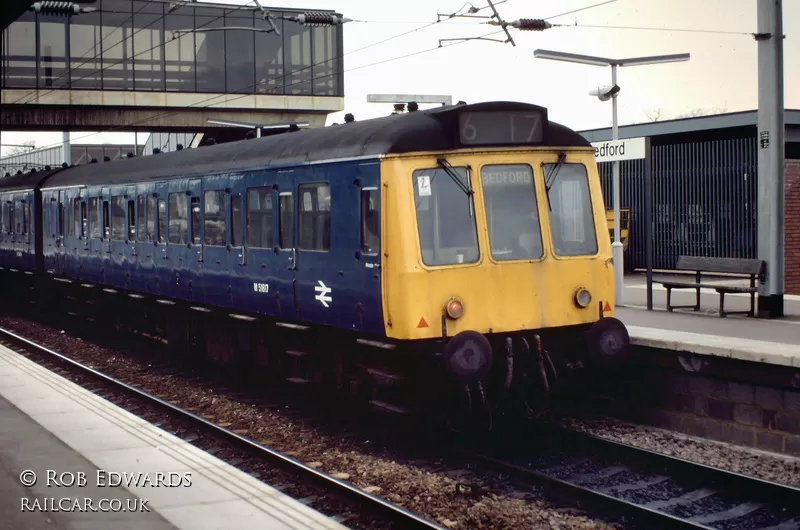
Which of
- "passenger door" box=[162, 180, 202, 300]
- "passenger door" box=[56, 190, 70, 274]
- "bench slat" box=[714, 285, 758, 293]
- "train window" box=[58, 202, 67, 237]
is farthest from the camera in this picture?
"train window" box=[58, 202, 67, 237]

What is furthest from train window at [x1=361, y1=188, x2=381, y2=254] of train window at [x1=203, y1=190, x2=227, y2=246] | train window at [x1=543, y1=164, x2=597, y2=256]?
train window at [x1=203, y1=190, x2=227, y2=246]

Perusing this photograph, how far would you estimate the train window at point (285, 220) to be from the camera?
11.4 meters

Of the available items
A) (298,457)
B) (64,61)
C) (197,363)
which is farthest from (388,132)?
(64,61)

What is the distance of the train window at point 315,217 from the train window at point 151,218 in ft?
17.8

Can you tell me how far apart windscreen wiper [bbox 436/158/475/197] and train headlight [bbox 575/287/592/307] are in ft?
5.09

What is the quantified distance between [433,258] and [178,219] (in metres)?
6.56

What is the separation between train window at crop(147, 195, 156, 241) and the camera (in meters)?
15.9

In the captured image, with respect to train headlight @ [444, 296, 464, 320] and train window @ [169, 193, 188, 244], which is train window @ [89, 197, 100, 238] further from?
train headlight @ [444, 296, 464, 320]

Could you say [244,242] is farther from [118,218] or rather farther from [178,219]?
[118,218]

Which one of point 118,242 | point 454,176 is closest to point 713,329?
point 454,176

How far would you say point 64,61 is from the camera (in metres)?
36.2

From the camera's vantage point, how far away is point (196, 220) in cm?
1420

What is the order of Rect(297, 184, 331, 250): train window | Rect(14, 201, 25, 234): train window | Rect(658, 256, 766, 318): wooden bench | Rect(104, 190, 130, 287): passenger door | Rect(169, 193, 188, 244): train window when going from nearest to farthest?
Rect(297, 184, 331, 250): train window < Rect(658, 256, 766, 318): wooden bench < Rect(169, 193, 188, 244): train window < Rect(104, 190, 130, 287): passenger door < Rect(14, 201, 25, 234): train window

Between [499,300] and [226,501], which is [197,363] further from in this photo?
[226,501]
